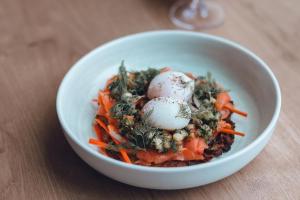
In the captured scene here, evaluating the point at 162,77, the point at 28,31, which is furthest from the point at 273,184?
the point at 28,31

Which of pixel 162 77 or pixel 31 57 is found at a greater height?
pixel 162 77

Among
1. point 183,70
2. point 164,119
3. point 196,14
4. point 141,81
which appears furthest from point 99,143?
point 196,14

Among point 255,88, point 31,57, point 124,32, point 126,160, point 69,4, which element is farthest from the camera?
point 69,4

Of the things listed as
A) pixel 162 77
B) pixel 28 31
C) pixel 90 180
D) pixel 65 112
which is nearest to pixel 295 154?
pixel 162 77

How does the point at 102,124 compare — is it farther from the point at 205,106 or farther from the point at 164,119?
the point at 205,106

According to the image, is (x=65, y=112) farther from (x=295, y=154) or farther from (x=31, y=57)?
(x=295, y=154)

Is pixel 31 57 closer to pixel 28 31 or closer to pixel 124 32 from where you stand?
pixel 28 31

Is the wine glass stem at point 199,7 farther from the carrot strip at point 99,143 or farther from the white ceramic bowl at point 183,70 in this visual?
the carrot strip at point 99,143

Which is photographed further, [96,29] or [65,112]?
[96,29]

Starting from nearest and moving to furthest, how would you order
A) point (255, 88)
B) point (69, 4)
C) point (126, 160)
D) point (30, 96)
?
1. point (126, 160)
2. point (255, 88)
3. point (30, 96)
4. point (69, 4)
